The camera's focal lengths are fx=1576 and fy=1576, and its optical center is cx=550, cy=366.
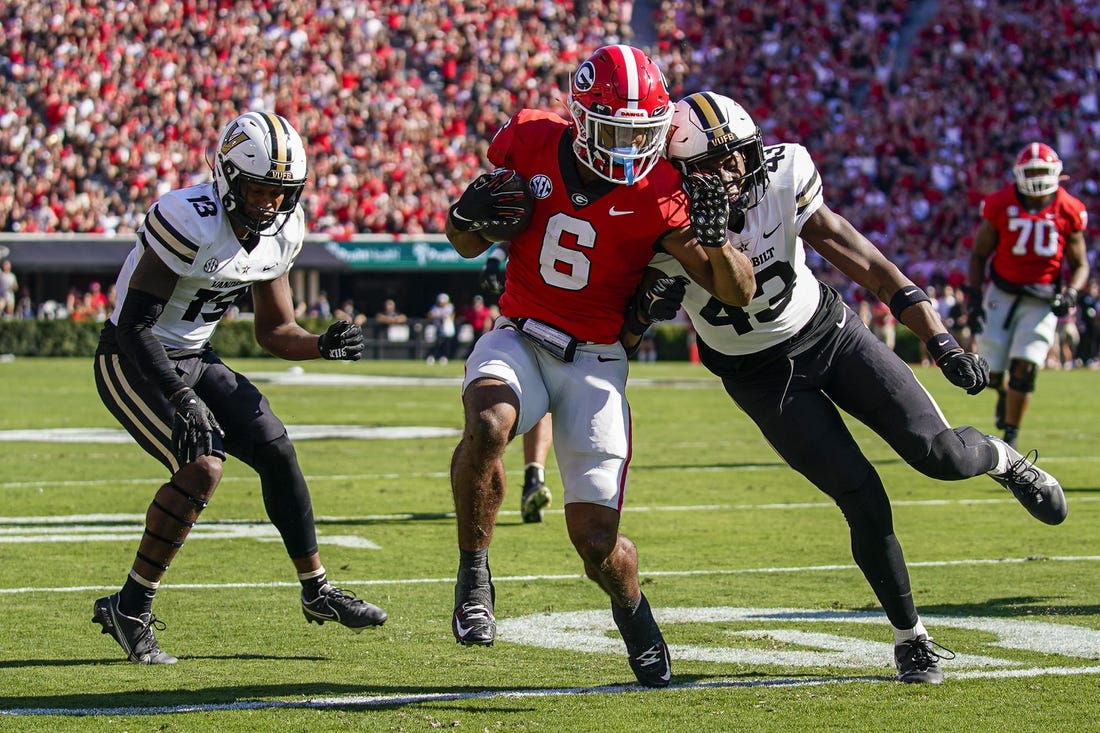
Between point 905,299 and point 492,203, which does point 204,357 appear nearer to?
point 492,203

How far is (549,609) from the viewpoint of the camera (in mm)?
5941

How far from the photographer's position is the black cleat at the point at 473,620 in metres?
4.55

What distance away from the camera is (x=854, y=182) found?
30578mm

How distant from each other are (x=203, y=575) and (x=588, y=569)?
258cm

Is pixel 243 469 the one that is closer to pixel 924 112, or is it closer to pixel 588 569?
pixel 588 569

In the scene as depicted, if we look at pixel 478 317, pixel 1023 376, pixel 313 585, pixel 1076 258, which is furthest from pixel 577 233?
pixel 478 317

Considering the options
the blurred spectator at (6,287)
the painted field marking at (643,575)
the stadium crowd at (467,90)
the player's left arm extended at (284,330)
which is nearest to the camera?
the player's left arm extended at (284,330)

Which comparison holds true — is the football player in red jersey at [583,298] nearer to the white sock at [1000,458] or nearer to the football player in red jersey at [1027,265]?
the white sock at [1000,458]

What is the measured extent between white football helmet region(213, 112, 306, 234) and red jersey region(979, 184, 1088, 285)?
6547 millimetres

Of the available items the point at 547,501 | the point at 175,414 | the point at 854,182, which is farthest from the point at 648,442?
the point at 854,182

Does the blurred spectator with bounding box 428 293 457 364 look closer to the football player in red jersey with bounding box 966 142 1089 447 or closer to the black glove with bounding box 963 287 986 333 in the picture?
the football player in red jersey with bounding box 966 142 1089 447

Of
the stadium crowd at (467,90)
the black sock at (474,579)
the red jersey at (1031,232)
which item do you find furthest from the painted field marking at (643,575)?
the stadium crowd at (467,90)

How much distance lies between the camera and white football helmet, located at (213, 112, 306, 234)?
17.7 feet

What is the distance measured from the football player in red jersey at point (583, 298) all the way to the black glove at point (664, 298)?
0.24 ft
